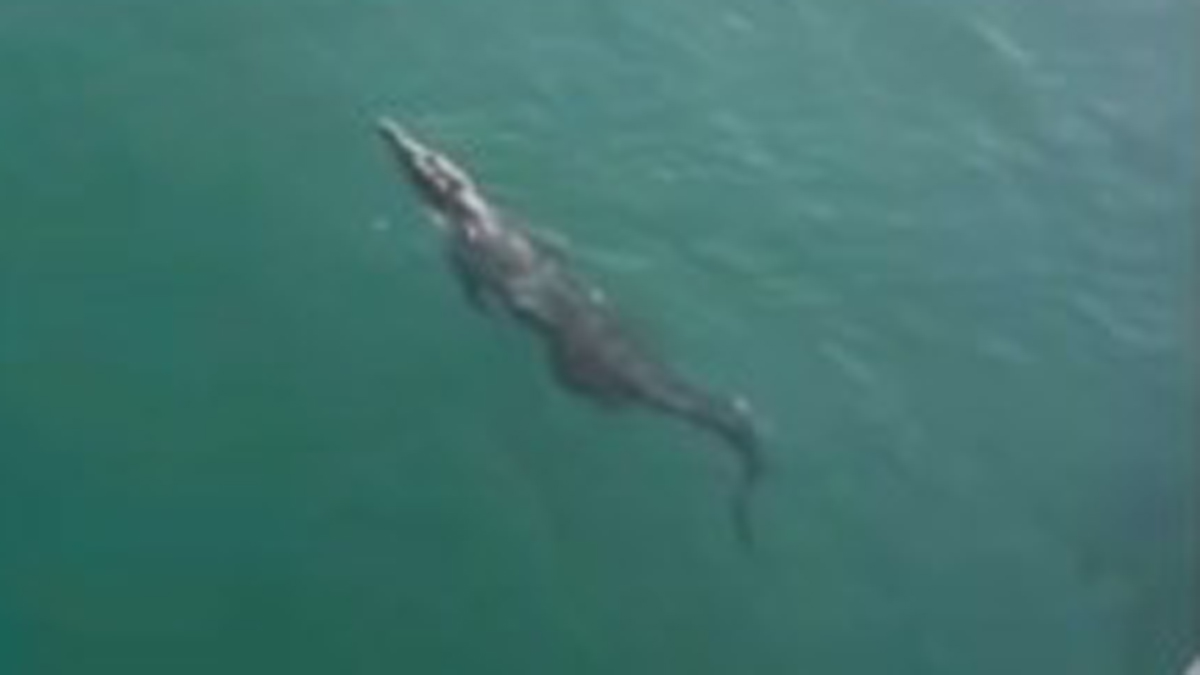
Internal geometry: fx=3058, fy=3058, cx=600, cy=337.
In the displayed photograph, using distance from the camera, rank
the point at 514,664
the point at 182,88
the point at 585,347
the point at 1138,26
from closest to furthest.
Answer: the point at 514,664 → the point at 585,347 → the point at 182,88 → the point at 1138,26

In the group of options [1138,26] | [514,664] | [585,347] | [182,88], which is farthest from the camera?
[1138,26]

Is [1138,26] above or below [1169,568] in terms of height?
above

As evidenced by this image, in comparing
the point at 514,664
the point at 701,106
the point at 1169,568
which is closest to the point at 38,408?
the point at 514,664

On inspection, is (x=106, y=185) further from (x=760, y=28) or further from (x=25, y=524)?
(x=760, y=28)

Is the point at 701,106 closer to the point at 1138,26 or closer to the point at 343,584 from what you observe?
the point at 1138,26

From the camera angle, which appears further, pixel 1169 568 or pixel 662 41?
pixel 662 41

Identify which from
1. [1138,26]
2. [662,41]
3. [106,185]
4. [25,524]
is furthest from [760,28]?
[25,524]
